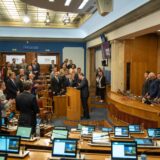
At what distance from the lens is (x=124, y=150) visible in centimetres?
482

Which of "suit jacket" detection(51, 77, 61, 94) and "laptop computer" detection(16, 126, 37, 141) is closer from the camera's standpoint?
"laptop computer" detection(16, 126, 37, 141)

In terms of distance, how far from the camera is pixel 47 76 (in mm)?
19125

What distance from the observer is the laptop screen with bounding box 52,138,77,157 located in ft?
16.3

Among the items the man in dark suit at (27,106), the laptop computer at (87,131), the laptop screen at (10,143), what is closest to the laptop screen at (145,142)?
the laptop computer at (87,131)

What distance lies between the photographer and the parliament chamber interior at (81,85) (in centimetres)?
550

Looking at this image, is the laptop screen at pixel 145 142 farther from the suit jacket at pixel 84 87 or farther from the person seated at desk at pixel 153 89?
the suit jacket at pixel 84 87

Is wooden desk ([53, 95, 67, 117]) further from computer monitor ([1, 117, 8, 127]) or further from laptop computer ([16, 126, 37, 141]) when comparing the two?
laptop computer ([16, 126, 37, 141])

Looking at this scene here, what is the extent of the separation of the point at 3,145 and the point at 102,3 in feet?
14.9

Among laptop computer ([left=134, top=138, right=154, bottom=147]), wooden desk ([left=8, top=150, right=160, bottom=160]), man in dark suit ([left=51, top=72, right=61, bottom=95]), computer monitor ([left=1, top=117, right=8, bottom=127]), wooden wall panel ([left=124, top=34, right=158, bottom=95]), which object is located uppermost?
wooden wall panel ([left=124, top=34, right=158, bottom=95])

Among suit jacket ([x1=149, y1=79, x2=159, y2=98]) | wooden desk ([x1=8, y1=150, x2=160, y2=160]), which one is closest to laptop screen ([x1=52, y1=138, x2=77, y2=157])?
wooden desk ([x1=8, y1=150, x2=160, y2=160])

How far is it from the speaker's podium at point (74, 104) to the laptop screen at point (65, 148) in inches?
265

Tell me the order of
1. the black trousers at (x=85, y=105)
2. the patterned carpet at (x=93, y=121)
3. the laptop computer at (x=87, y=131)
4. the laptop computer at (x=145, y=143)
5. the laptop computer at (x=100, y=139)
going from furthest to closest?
1. the black trousers at (x=85, y=105)
2. the patterned carpet at (x=93, y=121)
3. the laptop computer at (x=87, y=131)
4. the laptop computer at (x=100, y=139)
5. the laptop computer at (x=145, y=143)

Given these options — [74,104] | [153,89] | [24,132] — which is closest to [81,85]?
[74,104]

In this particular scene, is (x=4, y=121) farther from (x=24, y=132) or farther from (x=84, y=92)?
(x=84, y=92)
